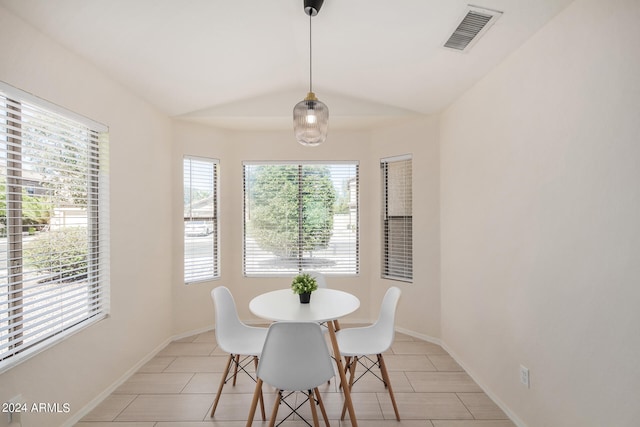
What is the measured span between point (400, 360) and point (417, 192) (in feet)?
5.87

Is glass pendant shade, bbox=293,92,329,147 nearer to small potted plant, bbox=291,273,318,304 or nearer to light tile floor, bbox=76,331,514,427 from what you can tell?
small potted plant, bbox=291,273,318,304

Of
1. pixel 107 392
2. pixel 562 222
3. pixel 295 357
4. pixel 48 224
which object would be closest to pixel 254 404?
pixel 295 357

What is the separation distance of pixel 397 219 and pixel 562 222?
2.22m

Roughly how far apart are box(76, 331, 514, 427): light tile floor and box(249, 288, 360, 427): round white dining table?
0.31 meters

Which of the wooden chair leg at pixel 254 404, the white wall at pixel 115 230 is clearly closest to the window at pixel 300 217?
the white wall at pixel 115 230

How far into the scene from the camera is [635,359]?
1425 mm

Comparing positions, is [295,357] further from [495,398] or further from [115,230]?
[115,230]

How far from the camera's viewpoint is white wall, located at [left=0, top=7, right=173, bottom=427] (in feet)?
6.21

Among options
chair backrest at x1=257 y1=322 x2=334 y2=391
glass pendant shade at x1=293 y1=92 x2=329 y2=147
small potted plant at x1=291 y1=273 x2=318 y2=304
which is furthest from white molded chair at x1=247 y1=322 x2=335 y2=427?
glass pendant shade at x1=293 y1=92 x2=329 y2=147

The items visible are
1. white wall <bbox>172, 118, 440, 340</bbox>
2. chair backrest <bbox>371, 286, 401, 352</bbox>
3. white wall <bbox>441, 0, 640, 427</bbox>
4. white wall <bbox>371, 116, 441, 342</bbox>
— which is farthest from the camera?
white wall <bbox>172, 118, 440, 340</bbox>

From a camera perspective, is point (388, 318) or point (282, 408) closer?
point (282, 408)

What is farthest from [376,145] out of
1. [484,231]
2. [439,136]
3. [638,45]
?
[638,45]

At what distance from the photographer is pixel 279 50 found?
279 cm

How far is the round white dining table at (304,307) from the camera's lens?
2.20 m
